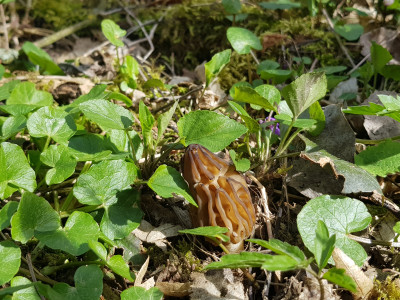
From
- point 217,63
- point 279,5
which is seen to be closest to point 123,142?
point 217,63

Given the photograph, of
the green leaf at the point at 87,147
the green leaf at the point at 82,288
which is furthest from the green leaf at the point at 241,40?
the green leaf at the point at 82,288

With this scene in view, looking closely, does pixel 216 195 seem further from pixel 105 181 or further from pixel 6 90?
pixel 6 90

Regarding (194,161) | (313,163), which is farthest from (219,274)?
(313,163)

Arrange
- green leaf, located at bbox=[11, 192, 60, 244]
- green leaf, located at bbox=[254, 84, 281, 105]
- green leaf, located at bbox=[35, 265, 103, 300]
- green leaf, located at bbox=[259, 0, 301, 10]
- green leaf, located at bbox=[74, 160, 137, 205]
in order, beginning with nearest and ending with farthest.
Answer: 1. green leaf, located at bbox=[35, 265, 103, 300]
2. green leaf, located at bbox=[11, 192, 60, 244]
3. green leaf, located at bbox=[74, 160, 137, 205]
4. green leaf, located at bbox=[254, 84, 281, 105]
5. green leaf, located at bbox=[259, 0, 301, 10]

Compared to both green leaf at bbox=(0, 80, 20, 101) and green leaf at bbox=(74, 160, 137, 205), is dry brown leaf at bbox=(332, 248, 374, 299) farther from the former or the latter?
green leaf at bbox=(0, 80, 20, 101)

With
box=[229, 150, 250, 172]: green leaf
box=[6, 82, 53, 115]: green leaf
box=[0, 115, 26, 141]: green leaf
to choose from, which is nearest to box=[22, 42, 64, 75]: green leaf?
box=[6, 82, 53, 115]: green leaf
